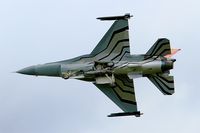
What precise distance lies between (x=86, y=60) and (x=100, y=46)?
1551 mm

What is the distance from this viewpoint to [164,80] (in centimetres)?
14362

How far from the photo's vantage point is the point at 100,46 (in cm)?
14488

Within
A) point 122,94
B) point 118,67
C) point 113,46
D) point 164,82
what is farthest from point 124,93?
point 113,46

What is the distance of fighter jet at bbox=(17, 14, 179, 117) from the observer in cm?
14288

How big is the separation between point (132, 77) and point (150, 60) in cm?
177

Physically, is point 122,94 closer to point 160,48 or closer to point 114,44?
point 114,44

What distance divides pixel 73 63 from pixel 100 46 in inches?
93.2

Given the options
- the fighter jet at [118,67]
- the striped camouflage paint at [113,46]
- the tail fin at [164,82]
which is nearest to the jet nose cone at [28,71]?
the fighter jet at [118,67]

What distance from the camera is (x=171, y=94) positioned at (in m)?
144

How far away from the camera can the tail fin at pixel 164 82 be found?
14350 centimetres

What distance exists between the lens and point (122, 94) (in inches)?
5709

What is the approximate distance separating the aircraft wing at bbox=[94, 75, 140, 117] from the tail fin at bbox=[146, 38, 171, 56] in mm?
2893

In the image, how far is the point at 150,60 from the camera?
14275cm

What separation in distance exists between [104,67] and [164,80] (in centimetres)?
439
